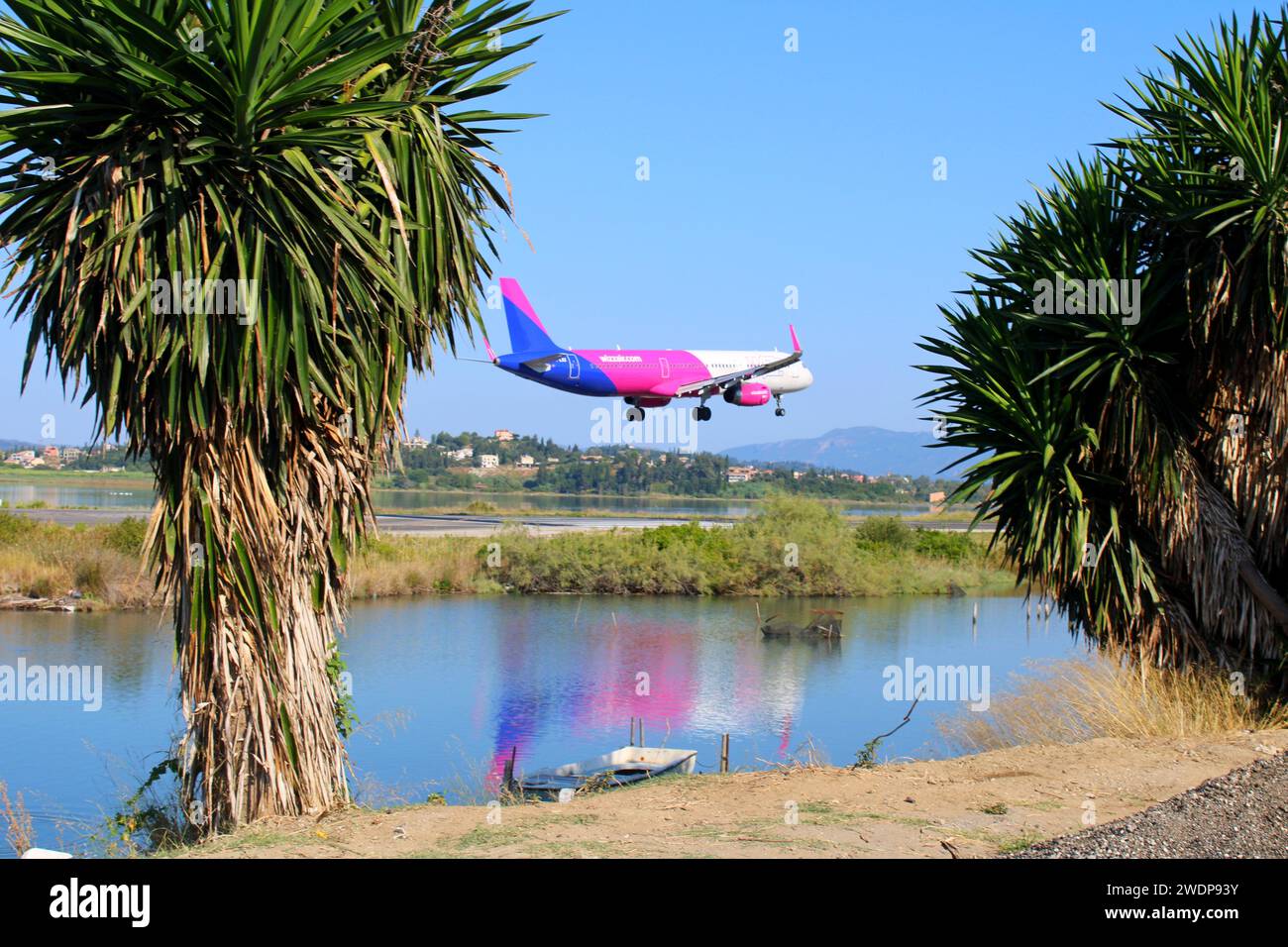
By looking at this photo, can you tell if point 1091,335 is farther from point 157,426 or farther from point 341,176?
point 157,426

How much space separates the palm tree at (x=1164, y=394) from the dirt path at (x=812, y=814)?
7.18ft

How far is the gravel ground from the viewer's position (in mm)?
6516

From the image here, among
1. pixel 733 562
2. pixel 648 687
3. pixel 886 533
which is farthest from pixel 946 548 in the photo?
pixel 648 687

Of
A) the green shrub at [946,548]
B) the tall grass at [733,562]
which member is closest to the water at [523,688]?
the tall grass at [733,562]

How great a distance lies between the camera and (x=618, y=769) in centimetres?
1666

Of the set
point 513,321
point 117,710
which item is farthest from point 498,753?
point 513,321

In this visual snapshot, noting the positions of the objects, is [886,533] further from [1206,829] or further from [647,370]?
[1206,829]

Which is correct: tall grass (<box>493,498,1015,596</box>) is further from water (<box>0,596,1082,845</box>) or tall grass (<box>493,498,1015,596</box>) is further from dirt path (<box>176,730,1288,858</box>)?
dirt path (<box>176,730,1288,858</box>)

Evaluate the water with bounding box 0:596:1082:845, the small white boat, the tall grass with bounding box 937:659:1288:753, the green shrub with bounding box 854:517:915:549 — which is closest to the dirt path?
the tall grass with bounding box 937:659:1288:753

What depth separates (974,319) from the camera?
14.4m

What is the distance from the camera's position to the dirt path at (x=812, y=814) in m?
7.57

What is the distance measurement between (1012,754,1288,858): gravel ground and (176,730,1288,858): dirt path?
690 mm

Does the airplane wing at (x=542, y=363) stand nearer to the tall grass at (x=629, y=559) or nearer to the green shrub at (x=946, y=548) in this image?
the tall grass at (x=629, y=559)

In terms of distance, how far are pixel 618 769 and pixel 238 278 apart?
397 inches
